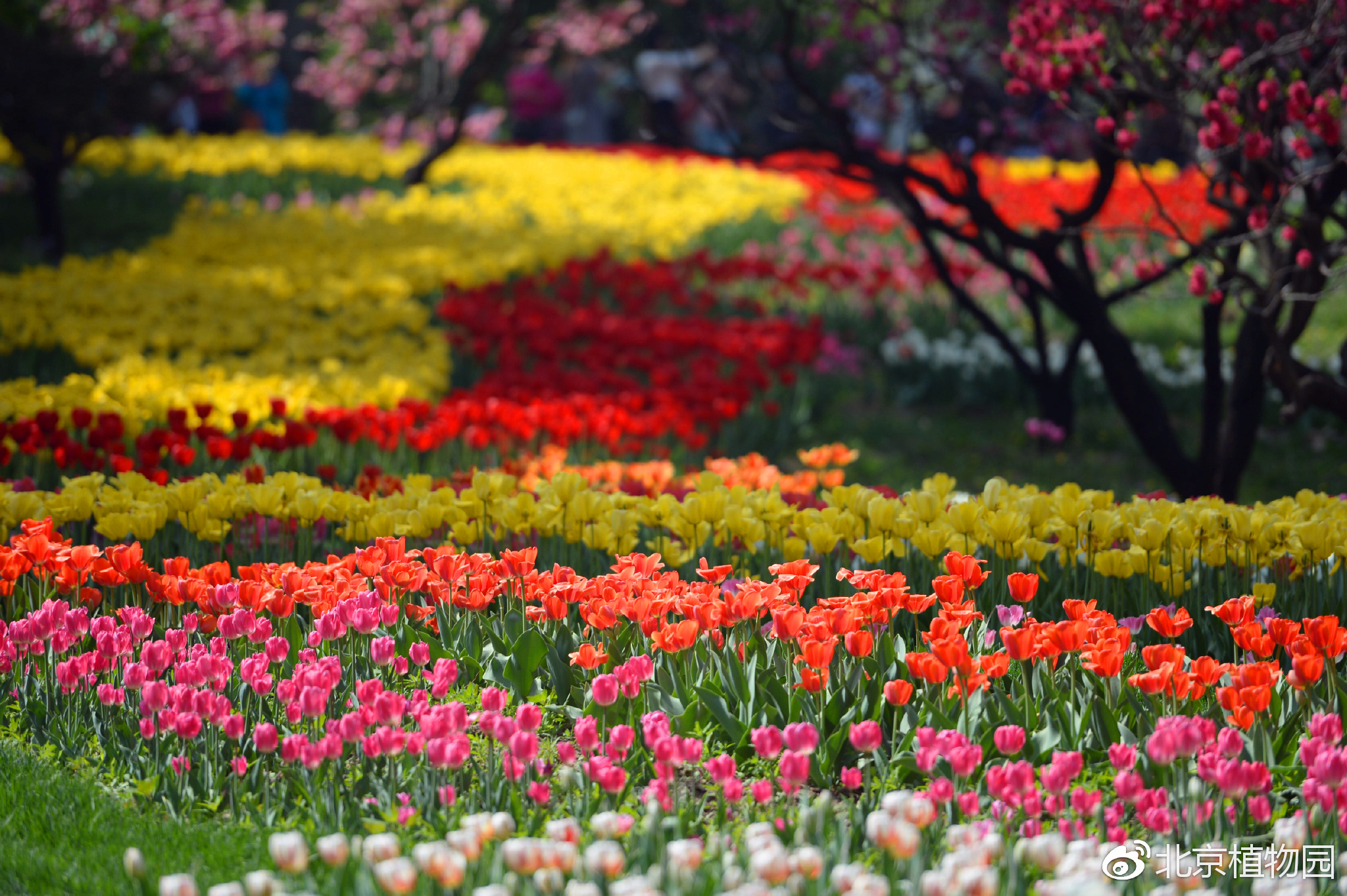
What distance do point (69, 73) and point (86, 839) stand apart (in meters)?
9.27

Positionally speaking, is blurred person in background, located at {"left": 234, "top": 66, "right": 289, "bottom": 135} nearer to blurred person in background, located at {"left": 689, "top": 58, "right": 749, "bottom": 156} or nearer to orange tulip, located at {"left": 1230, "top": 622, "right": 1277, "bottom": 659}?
blurred person in background, located at {"left": 689, "top": 58, "right": 749, "bottom": 156}

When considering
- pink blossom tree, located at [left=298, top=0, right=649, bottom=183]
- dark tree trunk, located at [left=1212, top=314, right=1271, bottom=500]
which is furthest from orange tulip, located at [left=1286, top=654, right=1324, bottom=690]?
pink blossom tree, located at [left=298, top=0, right=649, bottom=183]

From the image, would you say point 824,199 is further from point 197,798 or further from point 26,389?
point 197,798

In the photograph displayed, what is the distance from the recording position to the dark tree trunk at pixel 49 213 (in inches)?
425

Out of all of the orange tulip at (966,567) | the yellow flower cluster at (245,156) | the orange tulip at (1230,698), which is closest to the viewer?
the orange tulip at (1230,698)

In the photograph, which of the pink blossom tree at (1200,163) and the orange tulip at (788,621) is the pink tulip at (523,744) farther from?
the pink blossom tree at (1200,163)

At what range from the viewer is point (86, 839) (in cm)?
244

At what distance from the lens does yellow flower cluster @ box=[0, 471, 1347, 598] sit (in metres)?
3.43

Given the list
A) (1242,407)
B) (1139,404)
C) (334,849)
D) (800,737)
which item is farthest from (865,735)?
(1139,404)

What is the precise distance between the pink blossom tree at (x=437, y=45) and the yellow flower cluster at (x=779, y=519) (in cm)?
1118

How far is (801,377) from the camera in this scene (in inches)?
307

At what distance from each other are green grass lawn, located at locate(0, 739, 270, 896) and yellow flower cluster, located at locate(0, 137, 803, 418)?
293 cm

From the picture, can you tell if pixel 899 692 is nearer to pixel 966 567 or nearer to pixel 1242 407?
pixel 966 567

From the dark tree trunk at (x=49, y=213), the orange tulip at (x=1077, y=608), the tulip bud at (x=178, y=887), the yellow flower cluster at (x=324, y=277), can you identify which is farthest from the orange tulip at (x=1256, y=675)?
the dark tree trunk at (x=49, y=213)
